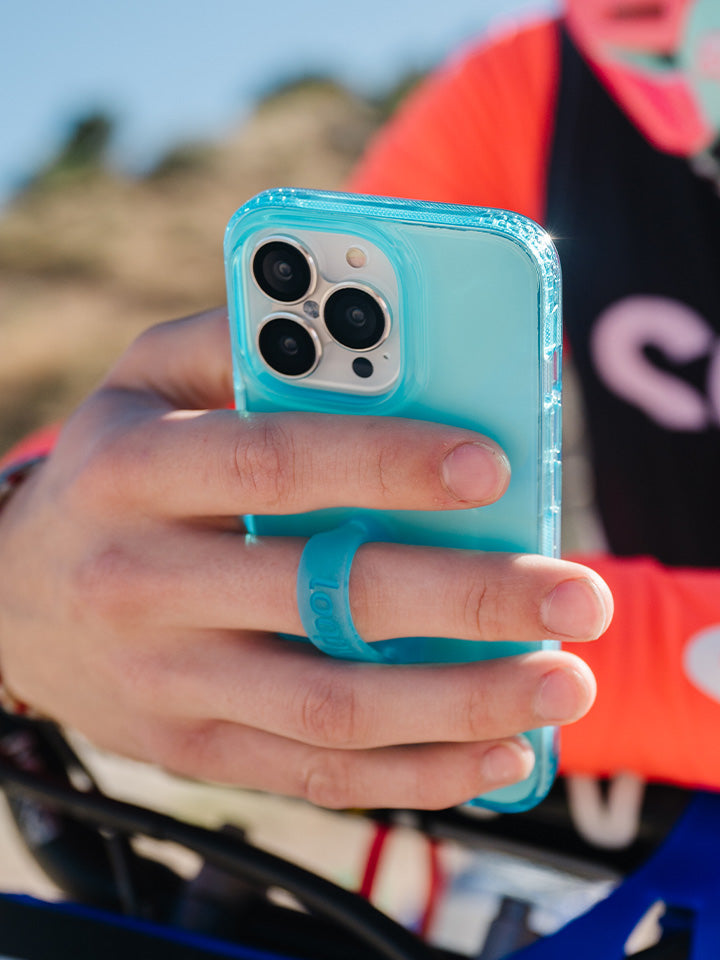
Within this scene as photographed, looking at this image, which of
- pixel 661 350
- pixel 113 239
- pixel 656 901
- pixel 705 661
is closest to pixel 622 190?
pixel 661 350

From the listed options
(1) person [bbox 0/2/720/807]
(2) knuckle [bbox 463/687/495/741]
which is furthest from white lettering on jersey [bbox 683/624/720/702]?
(2) knuckle [bbox 463/687/495/741]

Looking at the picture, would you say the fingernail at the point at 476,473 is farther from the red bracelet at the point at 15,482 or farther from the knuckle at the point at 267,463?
the red bracelet at the point at 15,482

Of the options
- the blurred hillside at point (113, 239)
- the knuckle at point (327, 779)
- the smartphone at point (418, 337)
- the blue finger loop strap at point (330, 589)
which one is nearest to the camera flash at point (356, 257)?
the smartphone at point (418, 337)

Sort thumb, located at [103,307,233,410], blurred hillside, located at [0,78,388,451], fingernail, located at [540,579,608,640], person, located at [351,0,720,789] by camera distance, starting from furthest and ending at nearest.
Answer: blurred hillside, located at [0,78,388,451] < person, located at [351,0,720,789] < thumb, located at [103,307,233,410] < fingernail, located at [540,579,608,640]

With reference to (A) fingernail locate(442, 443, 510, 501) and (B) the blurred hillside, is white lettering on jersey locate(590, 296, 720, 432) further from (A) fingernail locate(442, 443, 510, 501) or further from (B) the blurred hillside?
(B) the blurred hillside

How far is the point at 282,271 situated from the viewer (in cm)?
35

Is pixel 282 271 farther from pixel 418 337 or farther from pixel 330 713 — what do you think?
pixel 330 713

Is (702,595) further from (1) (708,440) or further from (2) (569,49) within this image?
(2) (569,49)

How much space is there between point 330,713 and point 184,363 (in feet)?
0.60

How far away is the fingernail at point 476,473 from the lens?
31 cm

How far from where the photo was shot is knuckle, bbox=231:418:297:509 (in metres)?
0.33

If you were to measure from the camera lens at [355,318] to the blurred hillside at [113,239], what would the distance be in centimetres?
248

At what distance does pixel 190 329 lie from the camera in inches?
16.2

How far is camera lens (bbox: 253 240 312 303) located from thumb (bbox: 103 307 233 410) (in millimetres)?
56
